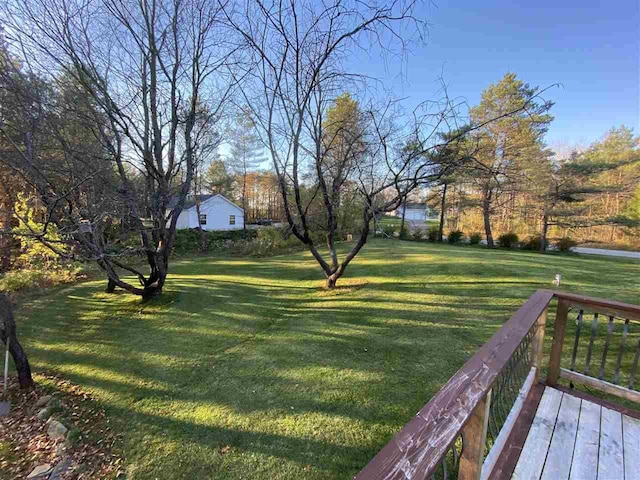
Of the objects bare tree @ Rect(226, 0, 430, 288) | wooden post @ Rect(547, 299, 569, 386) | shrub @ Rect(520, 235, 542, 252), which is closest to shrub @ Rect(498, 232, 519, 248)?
shrub @ Rect(520, 235, 542, 252)

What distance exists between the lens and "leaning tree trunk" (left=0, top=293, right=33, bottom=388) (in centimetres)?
280

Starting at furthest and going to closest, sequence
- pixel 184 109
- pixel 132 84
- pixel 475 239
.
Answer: pixel 475 239, pixel 184 109, pixel 132 84

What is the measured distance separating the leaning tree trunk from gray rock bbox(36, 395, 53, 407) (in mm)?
343

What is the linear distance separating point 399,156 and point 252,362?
11.9 ft

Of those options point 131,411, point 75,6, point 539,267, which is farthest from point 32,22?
point 539,267

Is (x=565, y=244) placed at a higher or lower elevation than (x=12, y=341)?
higher

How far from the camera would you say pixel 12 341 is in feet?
9.35

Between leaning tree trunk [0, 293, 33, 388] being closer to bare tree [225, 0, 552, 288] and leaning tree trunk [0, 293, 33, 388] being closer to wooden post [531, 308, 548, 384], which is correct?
bare tree [225, 0, 552, 288]

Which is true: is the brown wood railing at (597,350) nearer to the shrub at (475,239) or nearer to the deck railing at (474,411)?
the deck railing at (474,411)

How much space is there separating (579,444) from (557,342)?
0.74 metres

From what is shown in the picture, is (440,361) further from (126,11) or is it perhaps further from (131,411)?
(126,11)

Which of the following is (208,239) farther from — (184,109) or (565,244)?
(565,244)

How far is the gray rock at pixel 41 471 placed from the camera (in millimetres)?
1986

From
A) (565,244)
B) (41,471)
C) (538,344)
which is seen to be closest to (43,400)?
(41,471)
